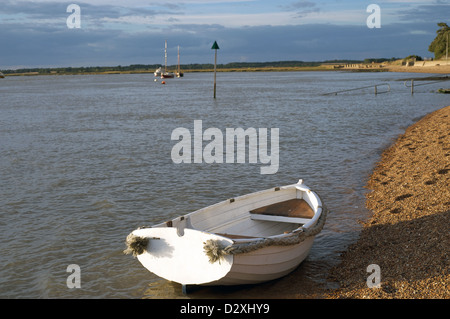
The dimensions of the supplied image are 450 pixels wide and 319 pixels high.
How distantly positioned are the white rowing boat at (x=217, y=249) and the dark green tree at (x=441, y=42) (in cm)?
16348

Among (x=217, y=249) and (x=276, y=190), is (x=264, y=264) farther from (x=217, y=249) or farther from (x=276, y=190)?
(x=276, y=190)

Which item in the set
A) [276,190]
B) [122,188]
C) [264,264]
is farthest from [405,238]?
[122,188]

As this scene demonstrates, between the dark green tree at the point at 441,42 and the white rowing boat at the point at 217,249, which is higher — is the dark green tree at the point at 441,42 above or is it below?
above

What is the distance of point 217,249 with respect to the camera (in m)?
7.51

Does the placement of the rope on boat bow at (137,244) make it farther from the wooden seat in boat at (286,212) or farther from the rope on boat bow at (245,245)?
the wooden seat in boat at (286,212)

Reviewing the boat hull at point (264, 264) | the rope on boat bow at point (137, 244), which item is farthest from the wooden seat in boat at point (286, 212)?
the rope on boat bow at point (137, 244)

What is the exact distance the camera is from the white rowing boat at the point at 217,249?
7.73 metres

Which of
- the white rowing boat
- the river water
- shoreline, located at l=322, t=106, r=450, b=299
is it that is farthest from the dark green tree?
the white rowing boat

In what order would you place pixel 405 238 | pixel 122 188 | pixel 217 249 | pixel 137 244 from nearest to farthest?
1. pixel 217 249
2. pixel 137 244
3. pixel 405 238
4. pixel 122 188

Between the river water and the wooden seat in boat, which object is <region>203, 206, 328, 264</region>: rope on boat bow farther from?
the wooden seat in boat

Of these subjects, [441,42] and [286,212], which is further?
→ [441,42]

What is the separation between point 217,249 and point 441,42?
557 feet

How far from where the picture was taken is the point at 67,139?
28531mm
